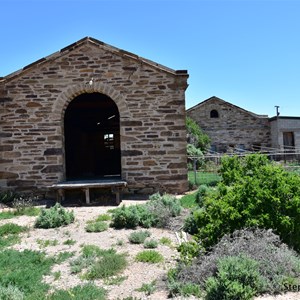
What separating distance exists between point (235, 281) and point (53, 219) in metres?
5.28

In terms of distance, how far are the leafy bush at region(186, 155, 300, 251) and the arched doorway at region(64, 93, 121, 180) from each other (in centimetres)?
1042

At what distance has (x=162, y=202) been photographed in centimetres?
893

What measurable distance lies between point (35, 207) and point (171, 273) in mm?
6527

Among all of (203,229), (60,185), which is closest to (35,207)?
(60,185)

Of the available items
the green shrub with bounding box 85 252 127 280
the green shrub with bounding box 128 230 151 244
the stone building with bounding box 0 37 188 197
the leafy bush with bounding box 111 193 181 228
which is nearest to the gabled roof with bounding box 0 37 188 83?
the stone building with bounding box 0 37 188 197

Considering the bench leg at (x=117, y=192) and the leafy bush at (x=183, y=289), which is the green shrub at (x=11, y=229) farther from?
the leafy bush at (x=183, y=289)

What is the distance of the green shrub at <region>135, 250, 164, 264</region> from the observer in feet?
18.6

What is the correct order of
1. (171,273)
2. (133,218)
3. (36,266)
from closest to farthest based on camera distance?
(171,273) → (36,266) → (133,218)

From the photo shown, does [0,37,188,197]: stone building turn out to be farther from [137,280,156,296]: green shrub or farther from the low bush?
[137,280,156,296]: green shrub

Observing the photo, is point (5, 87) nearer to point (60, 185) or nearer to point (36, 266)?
point (60, 185)

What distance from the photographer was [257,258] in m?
4.55

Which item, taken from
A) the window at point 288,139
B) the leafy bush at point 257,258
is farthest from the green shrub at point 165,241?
the window at point 288,139

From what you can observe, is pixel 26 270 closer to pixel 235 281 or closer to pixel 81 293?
pixel 81 293

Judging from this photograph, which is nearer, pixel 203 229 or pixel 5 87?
pixel 203 229
